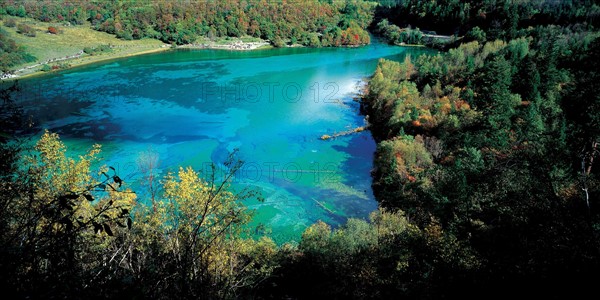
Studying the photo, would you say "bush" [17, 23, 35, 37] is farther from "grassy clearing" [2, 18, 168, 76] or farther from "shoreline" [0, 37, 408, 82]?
"shoreline" [0, 37, 408, 82]

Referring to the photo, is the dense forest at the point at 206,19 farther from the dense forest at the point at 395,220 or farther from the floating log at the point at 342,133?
the dense forest at the point at 395,220

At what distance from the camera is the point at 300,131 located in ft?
151

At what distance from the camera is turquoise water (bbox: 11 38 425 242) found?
32375 millimetres

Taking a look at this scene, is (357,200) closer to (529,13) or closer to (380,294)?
(380,294)

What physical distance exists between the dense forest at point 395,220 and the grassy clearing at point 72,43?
214 feet

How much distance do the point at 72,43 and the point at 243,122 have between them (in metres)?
70.6

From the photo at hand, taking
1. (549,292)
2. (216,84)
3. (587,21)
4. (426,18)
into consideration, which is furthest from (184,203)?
(426,18)

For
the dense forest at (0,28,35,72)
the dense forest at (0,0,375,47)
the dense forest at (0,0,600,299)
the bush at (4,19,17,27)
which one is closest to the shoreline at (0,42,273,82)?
the dense forest at (0,28,35,72)

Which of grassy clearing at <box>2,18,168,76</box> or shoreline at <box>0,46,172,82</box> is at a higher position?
grassy clearing at <box>2,18,168,76</box>

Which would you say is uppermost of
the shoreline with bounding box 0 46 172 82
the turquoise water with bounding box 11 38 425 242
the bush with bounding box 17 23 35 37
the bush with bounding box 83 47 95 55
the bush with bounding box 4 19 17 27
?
the bush with bounding box 4 19 17 27

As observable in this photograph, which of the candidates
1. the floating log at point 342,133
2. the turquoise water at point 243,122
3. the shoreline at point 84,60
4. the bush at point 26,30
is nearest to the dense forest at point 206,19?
the shoreline at point 84,60

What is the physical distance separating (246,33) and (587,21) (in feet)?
289

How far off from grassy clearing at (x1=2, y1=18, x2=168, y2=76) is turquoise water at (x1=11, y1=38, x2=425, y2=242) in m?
Answer: 9.35

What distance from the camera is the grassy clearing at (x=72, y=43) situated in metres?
82.3
